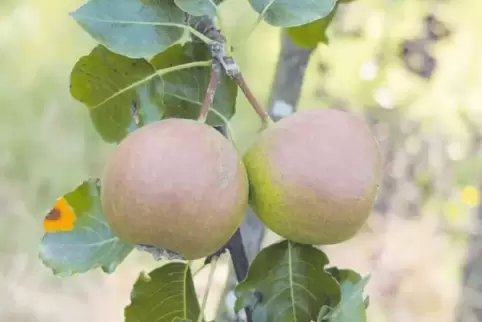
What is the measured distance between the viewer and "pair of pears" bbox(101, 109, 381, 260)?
1.36 ft

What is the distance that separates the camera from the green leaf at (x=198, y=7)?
20.0 inches

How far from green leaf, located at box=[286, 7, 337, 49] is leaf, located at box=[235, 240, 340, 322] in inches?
9.1

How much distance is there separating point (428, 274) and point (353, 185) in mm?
1593

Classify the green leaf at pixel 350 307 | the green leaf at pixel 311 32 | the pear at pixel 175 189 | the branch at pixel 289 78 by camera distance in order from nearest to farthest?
1. the pear at pixel 175 189
2. the green leaf at pixel 350 307
3. the green leaf at pixel 311 32
4. the branch at pixel 289 78

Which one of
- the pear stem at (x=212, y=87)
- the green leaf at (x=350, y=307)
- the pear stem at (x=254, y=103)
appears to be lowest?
the green leaf at (x=350, y=307)

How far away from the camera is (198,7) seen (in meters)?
0.51

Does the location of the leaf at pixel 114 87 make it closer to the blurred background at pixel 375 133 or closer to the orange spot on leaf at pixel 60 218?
the orange spot on leaf at pixel 60 218

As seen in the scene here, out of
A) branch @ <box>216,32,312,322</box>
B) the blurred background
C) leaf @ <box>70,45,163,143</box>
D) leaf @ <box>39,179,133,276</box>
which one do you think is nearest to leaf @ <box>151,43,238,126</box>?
leaf @ <box>70,45,163,143</box>

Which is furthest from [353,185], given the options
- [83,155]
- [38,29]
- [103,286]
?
[38,29]

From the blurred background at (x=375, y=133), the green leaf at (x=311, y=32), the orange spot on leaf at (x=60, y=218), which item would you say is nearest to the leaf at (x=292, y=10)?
the green leaf at (x=311, y=32)

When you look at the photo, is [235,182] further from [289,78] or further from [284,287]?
[289,78]

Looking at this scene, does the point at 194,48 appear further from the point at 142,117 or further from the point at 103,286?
the point at 103,286

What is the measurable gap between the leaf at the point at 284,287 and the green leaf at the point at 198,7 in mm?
191

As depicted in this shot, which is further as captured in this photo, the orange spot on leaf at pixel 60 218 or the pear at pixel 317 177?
the orange spot on leaf at pixel 60 218
